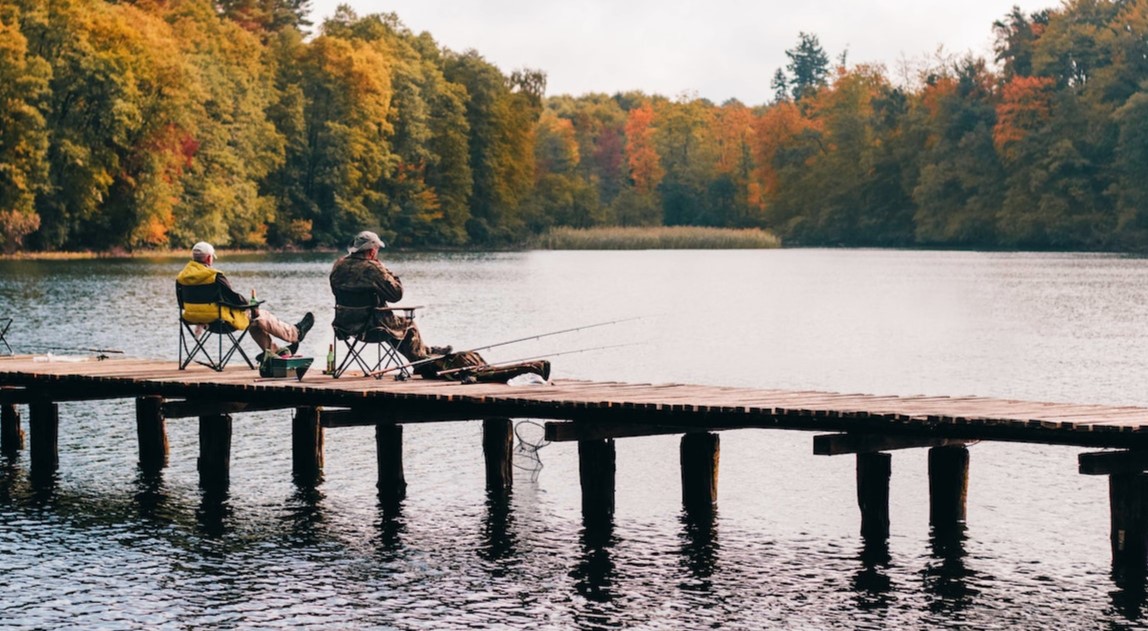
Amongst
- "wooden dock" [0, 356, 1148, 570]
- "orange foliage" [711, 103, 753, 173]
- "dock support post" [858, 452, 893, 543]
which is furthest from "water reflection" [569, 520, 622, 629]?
"orange foliage" [711, 103, 753, 173]

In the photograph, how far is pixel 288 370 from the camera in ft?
57.5

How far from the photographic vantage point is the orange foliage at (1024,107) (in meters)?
100

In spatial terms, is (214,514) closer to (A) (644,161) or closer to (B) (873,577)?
(B) (873,577)

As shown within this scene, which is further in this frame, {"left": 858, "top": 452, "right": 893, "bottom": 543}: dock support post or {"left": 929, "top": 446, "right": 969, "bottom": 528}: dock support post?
{"left": 929, "top": 446, "right": 969, "bottom": 528}: dock support post

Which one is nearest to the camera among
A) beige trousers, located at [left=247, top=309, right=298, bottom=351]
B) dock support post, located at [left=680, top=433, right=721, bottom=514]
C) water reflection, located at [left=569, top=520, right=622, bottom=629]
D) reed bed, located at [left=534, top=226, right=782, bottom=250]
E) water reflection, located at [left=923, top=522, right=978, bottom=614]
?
water reflection, located at [left=569, top=520, right=622, bottom=629]

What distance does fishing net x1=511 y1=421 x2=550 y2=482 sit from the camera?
18812mm

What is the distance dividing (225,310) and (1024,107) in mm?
88749

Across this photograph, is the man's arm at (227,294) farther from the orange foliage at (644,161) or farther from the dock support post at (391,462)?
the orange foliage at (644,161)

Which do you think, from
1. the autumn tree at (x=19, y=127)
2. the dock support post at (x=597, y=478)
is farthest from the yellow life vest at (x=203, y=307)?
the autumn tree at (x=19, y=127)

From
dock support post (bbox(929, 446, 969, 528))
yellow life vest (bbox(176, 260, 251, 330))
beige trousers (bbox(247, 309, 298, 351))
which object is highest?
yellow life vest (bbox(176, 260, 251, 330))

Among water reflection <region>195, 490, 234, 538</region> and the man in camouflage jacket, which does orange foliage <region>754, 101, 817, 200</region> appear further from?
water reflection <region>195, 490, 234, 538</region>

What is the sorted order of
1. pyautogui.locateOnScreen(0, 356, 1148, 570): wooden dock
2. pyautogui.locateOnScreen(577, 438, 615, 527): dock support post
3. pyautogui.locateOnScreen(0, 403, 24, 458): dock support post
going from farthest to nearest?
pyautogui.locateOnScreen(0, 403, 24, 458): dock support post
pyautogui.locateOnScreen(577, 438, 615, 527): dock support post
pyautogui.locateOnScreen(0, 356, 1148, 570): wooden dock

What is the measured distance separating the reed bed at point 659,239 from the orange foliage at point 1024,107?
58.9ft

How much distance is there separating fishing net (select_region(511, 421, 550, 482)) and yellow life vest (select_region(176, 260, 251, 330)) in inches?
127
